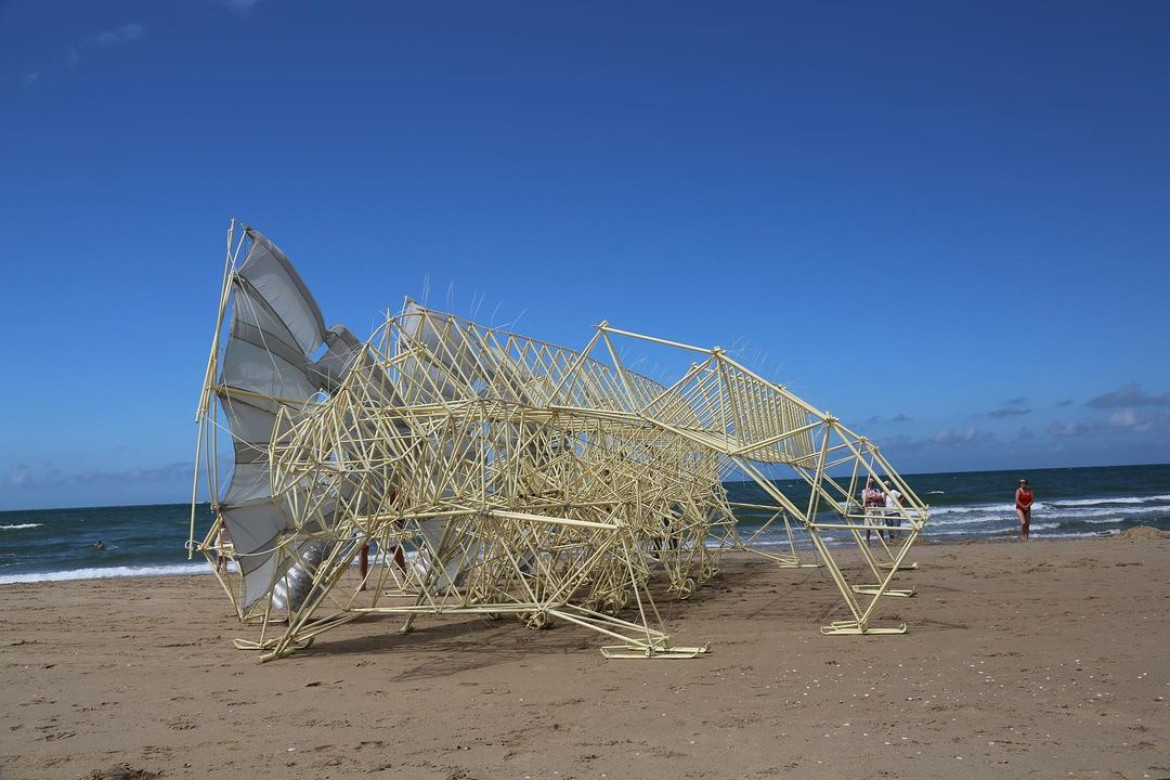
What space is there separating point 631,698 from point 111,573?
2481cm

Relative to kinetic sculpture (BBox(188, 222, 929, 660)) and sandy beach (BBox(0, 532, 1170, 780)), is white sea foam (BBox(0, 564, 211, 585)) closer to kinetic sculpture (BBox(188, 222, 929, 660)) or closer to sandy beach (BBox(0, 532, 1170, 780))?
sandy beach (BBox(0, 532, 1170, 780))

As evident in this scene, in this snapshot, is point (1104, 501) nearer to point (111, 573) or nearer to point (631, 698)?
point (111, 573)

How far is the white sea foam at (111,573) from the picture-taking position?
26.5 m

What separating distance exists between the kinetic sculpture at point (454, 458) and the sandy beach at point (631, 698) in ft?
2.68

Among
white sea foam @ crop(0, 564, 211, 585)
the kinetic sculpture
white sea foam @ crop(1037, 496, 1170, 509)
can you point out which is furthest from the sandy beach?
white sea foam @ crop(1037, 496, 1170, 509)

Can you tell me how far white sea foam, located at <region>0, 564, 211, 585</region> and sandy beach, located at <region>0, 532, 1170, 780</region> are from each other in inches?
518

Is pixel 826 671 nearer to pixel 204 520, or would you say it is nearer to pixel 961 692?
pixel 961 692

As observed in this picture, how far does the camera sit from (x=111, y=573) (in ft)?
90.9

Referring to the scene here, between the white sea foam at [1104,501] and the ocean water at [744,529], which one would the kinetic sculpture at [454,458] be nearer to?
the ocean water at [744,529]

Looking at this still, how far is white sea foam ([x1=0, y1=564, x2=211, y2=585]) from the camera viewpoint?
26531mm

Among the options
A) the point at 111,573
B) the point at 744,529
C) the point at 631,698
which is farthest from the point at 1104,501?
the point at 631,698

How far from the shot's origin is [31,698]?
9562 millimetres

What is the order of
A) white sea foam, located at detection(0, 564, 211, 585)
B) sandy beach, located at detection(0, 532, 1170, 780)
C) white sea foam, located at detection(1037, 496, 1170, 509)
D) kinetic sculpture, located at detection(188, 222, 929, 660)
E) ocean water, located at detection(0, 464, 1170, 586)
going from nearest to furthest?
sandy beach, located at detection(0, 532, 1170, 780) → kinetic sculpture, located at detection(188, 222, 929, 660) → white sea foam, located at detection(0, 564, 211, 585) → ocean water, located at detection(0, 464, 1170, 586) → white sea foam, located at detection(1037, 496, 1170, 509)

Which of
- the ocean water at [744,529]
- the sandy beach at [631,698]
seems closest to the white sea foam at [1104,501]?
the ocean water at [744,529]
